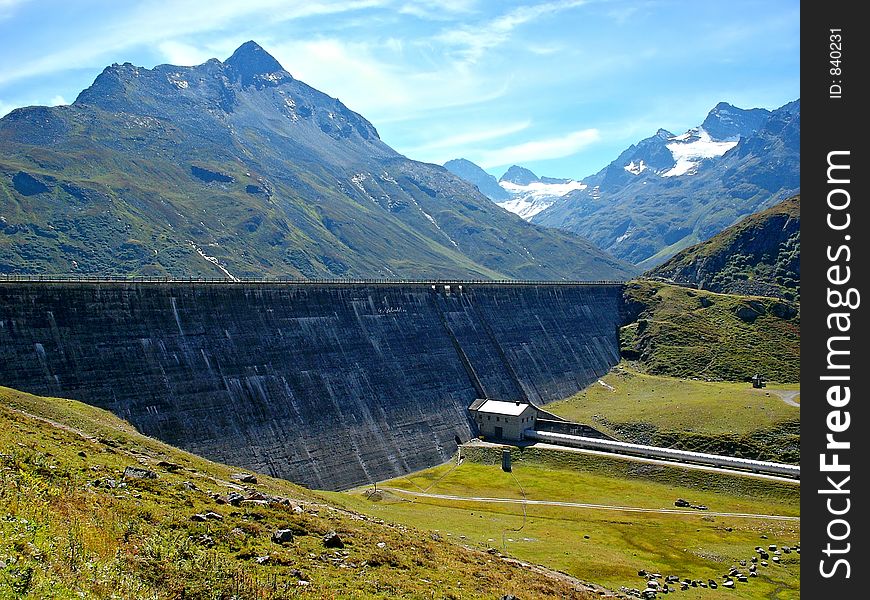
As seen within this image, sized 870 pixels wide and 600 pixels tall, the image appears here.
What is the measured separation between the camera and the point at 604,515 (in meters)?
80.7

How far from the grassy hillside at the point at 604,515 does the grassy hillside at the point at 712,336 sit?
65329mm

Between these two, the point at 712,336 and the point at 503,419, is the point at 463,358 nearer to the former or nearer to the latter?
the point at 503,419

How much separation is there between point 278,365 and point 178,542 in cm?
6275

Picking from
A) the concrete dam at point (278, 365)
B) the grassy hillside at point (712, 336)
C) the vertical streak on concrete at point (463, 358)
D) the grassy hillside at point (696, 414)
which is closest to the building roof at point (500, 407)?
the concrete dam at point (278, 365)

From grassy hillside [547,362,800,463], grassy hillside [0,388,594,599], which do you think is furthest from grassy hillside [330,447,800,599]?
grassy hillside [547,362,800,463]

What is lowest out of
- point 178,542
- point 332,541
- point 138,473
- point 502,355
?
point 502,355

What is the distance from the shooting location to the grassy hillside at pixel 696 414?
348 ft

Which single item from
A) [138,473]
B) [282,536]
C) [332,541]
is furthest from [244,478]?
[282,536]

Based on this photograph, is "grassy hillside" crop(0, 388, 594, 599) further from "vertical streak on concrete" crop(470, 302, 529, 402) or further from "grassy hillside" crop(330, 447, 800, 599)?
"vertical streak on concrete" crop(470, 302, 529, 402)

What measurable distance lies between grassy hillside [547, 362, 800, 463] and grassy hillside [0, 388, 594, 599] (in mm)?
69948

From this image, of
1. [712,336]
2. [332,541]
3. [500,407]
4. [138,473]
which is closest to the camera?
[332,541]

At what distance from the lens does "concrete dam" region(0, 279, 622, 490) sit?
74.8 m

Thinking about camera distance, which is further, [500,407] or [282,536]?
[500,407]
